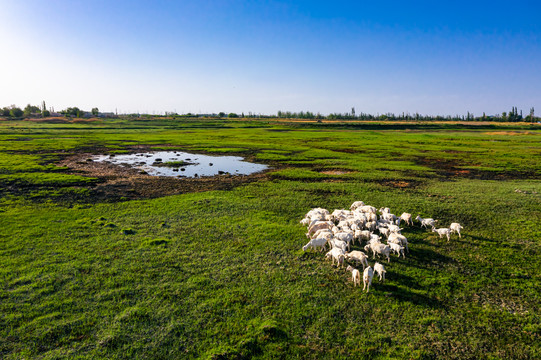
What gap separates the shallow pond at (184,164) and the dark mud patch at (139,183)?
7.72 ft

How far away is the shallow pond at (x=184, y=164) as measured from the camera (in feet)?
116

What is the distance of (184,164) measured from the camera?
133ft

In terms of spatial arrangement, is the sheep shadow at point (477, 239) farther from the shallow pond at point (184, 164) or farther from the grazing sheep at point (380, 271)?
the shallow pond at point (184, 164)

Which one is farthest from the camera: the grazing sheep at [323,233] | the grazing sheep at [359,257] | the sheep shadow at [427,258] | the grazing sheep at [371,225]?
the grazing sheep at [371,225]

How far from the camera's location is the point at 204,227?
55.6 ft

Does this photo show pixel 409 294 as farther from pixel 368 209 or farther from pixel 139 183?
pixel 139 183

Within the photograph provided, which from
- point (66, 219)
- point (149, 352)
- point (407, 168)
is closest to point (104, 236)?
point (66, 219)

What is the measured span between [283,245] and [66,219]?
1411 centimetres

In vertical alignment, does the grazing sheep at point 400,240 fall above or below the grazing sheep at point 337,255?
above

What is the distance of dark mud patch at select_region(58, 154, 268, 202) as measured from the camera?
81.4 ft

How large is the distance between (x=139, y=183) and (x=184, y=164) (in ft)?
40.3

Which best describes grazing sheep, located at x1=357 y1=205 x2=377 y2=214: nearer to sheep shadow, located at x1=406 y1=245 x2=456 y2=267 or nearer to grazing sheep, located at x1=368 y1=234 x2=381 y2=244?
grazing sheep, located at x1=368 y1=234 x2=381 y2=244

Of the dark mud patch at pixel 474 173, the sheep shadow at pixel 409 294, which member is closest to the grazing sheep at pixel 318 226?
the sheep shadow at pixel 409 294

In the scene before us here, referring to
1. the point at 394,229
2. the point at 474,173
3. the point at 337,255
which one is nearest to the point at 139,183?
the point at 337,255
